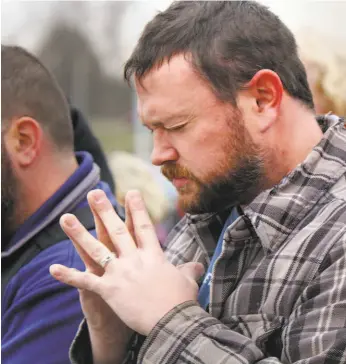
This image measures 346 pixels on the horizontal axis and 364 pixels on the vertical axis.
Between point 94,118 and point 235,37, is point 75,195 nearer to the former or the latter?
point 235,37

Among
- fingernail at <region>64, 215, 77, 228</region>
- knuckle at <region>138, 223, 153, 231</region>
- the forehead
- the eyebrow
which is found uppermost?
the forehead

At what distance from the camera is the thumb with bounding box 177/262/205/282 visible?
1.63 meters

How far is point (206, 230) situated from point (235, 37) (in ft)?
1.69

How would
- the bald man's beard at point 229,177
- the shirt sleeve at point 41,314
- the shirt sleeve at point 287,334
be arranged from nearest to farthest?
the shirt sleeve at point 287,334
the bald man's beard at point 229,177
the shirt sleeve at point 41,314

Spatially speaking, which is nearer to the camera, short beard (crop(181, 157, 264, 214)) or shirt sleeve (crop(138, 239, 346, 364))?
shirt sleeve (crop(138, 239, 346, 364))

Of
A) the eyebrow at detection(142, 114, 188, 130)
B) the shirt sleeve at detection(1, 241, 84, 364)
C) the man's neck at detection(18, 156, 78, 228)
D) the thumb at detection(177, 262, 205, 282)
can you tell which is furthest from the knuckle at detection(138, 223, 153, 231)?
the man's neck at detection(18, 156, 78, 228)

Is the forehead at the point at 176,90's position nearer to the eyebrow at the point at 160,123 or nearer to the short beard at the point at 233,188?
the eyebrow at the point at 160,123

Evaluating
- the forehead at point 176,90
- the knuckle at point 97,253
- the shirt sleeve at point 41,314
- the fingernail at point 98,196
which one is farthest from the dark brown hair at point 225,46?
the shirt sleeve at point 41,314

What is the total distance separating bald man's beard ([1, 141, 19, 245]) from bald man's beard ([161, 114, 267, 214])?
921mm

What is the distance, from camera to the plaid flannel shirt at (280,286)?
4.44ft

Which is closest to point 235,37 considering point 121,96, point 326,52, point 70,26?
point 326,52

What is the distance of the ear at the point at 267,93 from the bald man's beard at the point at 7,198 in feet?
3.63

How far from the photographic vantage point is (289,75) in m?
1.68

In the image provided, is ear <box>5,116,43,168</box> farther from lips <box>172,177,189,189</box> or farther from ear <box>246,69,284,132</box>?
ear <box>246,69,284,132</box>
